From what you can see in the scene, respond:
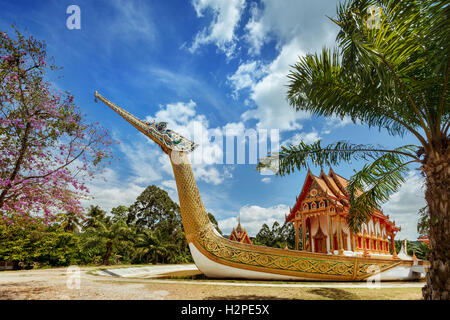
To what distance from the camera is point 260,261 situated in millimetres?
8227

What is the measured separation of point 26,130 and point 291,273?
8.26m

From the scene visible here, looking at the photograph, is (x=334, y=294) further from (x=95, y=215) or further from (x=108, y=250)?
(x=95, y=215)

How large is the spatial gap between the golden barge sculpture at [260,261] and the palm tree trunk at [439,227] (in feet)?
13.6

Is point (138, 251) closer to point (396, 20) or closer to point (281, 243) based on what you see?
point (281, 243)

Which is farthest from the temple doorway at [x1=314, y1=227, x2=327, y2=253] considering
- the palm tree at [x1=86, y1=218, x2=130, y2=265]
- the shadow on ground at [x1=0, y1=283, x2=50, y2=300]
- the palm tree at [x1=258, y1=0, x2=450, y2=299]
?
the palm tree at [x1=86, y1=218, x2=130, y2=265]

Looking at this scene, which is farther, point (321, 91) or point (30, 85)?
point (30, 85)

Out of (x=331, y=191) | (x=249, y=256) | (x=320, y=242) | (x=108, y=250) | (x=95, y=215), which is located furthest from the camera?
(x=95, y=215)

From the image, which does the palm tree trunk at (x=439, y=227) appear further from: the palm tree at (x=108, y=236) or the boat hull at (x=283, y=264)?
the palm tree at (x=108, y=236)

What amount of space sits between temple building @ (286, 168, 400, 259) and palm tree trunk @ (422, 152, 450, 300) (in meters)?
6.84

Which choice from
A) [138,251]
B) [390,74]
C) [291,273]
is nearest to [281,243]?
[138,251]

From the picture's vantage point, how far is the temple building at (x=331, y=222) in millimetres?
11344

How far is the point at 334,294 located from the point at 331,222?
6538mm

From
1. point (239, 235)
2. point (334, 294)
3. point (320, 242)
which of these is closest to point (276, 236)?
point (239, 235)

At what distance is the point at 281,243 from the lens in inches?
1177
